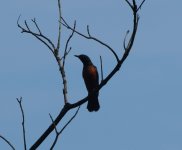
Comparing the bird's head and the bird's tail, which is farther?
the bird's head

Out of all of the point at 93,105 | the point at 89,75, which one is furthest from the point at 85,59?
the point at 93,105

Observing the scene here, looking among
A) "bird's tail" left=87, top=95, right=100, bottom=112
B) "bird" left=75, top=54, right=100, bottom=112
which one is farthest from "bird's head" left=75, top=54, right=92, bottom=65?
"bird's tail" left=87, top=95, right=100, bottom=112

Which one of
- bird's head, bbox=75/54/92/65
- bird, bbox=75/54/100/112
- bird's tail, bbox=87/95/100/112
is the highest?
bird's head, bbox=75/54/92/65

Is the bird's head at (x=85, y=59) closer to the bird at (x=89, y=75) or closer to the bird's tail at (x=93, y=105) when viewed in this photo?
the bird at (x=89, y=75)

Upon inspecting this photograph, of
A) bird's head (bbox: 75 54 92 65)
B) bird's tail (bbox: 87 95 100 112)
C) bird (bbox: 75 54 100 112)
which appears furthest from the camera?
bird's head (bbox: 75 54 92 65)

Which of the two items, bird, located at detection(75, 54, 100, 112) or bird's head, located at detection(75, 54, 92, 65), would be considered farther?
bird's head, located at detection(75, 54, 92, 65)

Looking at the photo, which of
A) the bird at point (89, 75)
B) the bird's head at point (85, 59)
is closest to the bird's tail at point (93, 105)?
the bird at point (89, 75)

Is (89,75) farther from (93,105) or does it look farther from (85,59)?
(93,105)

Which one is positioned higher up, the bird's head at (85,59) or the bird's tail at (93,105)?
the bird's head at (85,59)

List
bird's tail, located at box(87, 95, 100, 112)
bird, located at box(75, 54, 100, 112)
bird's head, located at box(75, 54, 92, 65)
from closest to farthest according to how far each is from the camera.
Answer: bird's tail, located at box(87, 95, 100, 112) < bird, located at box(75, 54, 100, 112) < bird's head, located at box(75, 54, 92, 65)

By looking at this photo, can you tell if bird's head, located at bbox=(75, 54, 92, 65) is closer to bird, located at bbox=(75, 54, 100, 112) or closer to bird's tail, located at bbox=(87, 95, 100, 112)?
bird, located at bbox=(75, 54, 100, 112)

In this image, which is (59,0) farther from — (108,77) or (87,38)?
(108,77)

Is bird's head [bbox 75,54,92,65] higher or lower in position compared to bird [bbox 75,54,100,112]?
higher

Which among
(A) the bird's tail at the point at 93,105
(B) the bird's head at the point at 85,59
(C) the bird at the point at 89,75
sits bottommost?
(A) the bird's tail at the point at 93,105
